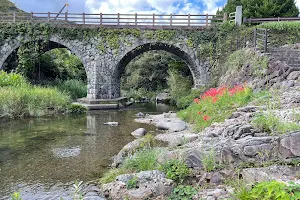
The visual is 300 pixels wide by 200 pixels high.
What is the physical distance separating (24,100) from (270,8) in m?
20.5

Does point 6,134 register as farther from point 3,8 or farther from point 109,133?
point 3,8

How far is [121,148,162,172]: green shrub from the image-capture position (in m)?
6.21

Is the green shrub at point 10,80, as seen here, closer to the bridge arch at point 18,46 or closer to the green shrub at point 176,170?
the bridge arch at point 18,46

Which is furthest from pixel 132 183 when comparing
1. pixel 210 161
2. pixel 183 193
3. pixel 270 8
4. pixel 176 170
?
pixel 270 8

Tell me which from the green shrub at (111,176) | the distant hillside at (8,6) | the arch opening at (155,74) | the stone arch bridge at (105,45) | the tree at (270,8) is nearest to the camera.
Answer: the green shrub at (111,176)

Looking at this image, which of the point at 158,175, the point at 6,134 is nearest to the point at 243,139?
the point at 158,175

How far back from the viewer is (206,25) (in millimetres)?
20781

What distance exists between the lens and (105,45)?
2102 centimetres

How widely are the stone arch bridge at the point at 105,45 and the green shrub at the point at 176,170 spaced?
1587 centimetres

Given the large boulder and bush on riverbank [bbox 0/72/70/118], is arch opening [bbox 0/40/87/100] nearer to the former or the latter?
bush on riverbank [bbox 0/72/70/118]

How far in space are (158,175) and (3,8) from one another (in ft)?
125

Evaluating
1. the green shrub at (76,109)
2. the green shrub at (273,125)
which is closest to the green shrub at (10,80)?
the green shrub at (76,109)

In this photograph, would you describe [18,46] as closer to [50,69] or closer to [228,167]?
[50,69]

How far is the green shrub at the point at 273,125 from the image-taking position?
5.33 meters
